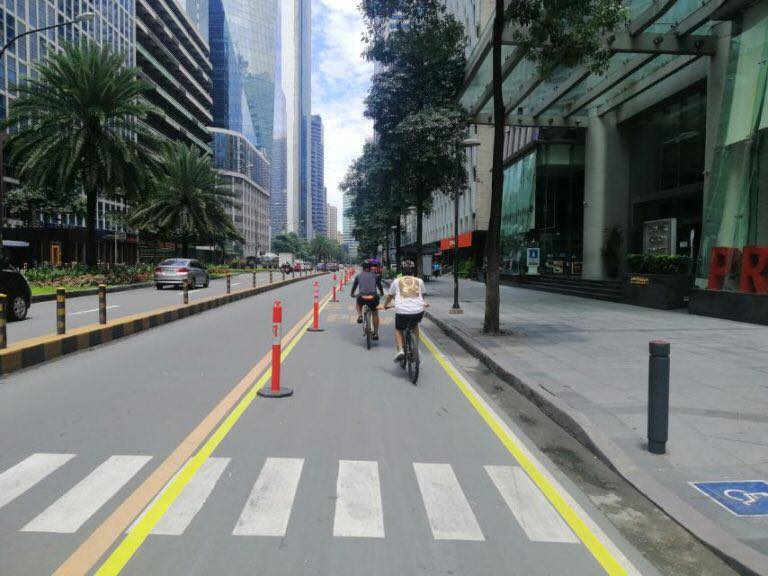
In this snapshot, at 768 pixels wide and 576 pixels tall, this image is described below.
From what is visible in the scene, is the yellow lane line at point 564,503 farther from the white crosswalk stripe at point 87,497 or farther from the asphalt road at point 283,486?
the white crosswalk stripe at point 87,497

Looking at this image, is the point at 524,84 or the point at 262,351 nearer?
the point at 262,351

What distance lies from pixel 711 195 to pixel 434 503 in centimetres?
1747

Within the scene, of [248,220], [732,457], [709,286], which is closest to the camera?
[732,457]

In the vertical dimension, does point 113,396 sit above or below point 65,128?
below

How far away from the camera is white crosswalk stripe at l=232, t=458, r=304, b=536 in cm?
352

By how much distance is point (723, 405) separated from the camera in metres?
6.55

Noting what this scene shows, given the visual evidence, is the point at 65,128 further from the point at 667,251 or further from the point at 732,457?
the point at 732,457

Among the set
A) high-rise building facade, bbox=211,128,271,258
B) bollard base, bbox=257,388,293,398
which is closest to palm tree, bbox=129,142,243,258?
bollard base, bbox=257,388,293,398

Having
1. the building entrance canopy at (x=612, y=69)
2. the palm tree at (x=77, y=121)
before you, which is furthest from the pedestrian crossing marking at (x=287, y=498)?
the palm tree at (x=77, y=121)

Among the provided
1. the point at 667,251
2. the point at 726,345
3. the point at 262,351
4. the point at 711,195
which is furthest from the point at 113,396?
the point at 667,251

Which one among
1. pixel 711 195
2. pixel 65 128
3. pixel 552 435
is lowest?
pixel 552 435

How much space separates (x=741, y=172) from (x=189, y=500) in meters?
18.1

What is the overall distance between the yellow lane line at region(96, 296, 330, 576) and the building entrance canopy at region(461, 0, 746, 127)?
36.6ft

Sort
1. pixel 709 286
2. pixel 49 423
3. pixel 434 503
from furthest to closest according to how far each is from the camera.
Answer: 1. pixel 709 286
2. pixel 49 423
3. pixel 434 503
